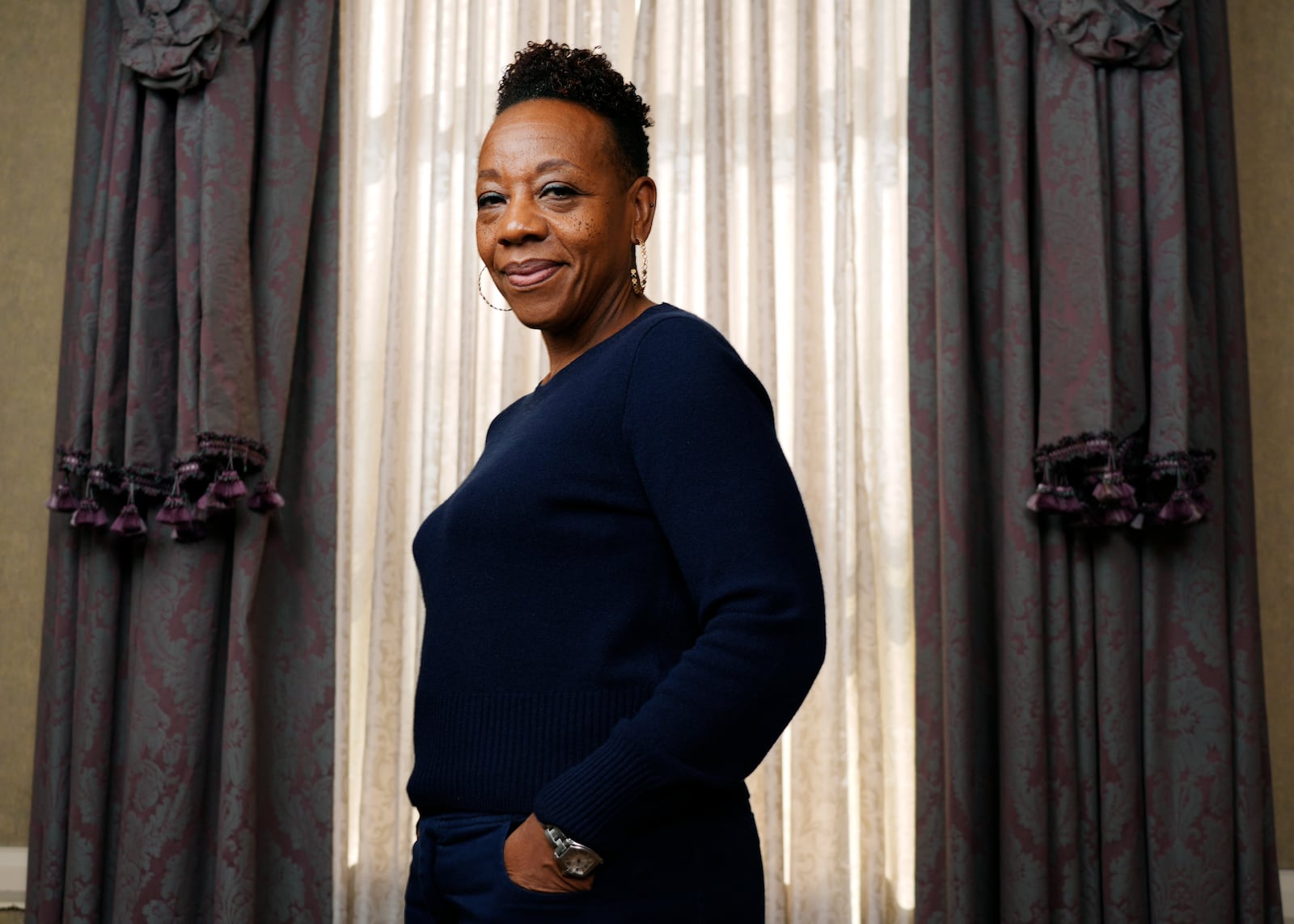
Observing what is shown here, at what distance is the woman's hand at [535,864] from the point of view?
948mm

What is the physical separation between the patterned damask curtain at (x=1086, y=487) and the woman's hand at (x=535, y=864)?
64.4 inches

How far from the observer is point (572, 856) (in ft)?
3.09

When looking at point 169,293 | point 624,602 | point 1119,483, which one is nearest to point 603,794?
point 624,602

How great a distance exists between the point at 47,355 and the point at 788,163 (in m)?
1.88

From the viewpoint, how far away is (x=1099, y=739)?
7.83ft

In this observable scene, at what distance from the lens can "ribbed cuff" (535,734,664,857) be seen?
0.93m

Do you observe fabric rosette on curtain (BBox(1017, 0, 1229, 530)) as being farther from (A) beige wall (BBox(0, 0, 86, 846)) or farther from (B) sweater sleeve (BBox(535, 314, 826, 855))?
(A) beige wall (BBox(0, 0, 86, 846))

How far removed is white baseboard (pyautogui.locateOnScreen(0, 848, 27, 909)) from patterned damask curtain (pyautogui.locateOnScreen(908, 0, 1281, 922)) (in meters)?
2.05

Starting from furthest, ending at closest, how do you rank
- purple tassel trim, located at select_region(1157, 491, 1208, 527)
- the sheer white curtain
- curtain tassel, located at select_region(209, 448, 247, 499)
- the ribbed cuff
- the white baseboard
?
the white baseboard < the sheer white curtain < curtain tassel, located at select_region(209, 448, 247, 499) < purple tassel trim, located at select_region(1157, 491, 1208, 527) < the ribbed cuff

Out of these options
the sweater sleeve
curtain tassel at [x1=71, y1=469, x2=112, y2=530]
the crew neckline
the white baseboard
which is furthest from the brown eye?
the white baseboard

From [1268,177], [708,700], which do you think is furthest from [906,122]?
[708,700]

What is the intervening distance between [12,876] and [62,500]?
0.95 meters

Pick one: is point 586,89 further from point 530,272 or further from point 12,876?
point 12,876

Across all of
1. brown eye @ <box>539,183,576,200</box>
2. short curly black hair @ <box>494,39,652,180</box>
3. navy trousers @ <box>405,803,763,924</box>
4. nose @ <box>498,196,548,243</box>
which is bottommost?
navy trousers @ <box>405,803,763,924</box>
